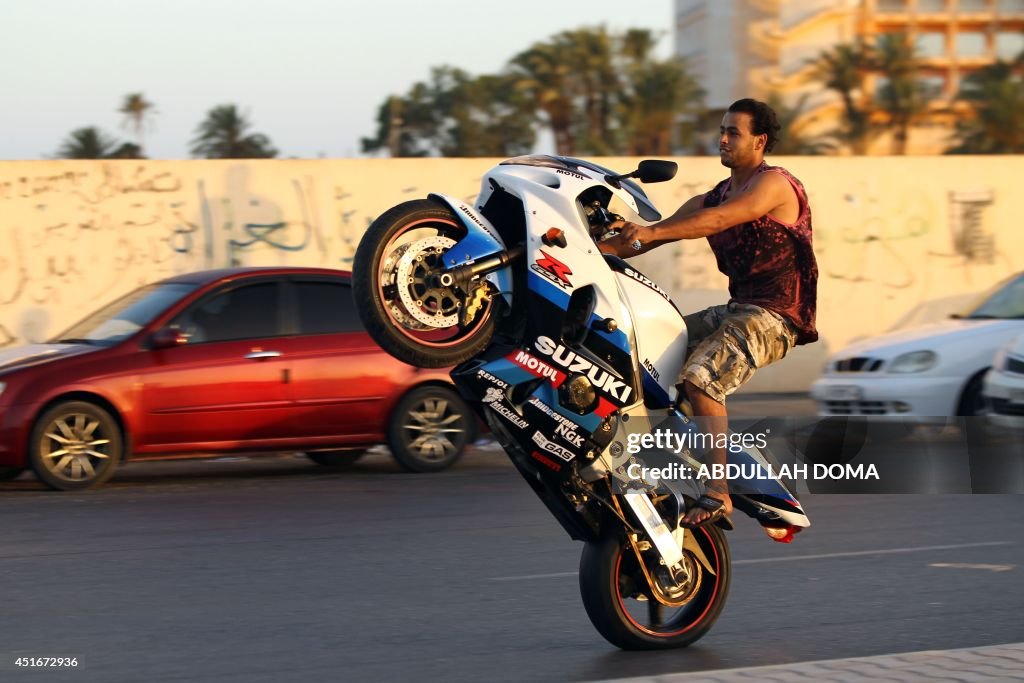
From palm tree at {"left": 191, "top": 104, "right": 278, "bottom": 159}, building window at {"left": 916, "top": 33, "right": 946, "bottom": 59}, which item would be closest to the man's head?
palm tree at {"left": 191, "top": 104, "right": 278, "bottom": 159}

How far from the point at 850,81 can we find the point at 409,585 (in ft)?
204

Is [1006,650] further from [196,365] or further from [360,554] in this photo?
[196,365]

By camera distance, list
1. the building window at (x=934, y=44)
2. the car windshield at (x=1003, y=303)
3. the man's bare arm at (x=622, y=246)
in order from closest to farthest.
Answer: the man's bare arm at (x=622, y=246) < the car windshield at (x=1003, y=303) < the building window at (x=934, y=44)

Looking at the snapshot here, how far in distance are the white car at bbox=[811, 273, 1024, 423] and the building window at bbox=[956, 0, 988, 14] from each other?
7687 cm

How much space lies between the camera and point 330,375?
37.5ft

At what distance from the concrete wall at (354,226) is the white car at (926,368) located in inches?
221

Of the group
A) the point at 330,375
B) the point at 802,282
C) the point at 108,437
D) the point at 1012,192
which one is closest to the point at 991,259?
the point at 1012,192

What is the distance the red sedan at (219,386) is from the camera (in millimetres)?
10516

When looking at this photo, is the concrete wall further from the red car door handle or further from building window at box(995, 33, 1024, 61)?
building window at box(995, 33, 1024, 61)

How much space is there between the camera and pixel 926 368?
13.5m

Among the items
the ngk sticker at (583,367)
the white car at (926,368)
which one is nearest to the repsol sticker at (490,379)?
the ngk sticker at (583,367)

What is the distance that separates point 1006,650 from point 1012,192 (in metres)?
16.7

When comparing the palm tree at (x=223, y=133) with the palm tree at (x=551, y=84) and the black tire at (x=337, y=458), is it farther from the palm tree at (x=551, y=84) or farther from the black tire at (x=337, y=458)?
the black tire at (x=337, y=458)

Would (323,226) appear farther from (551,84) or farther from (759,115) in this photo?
(551,84)
